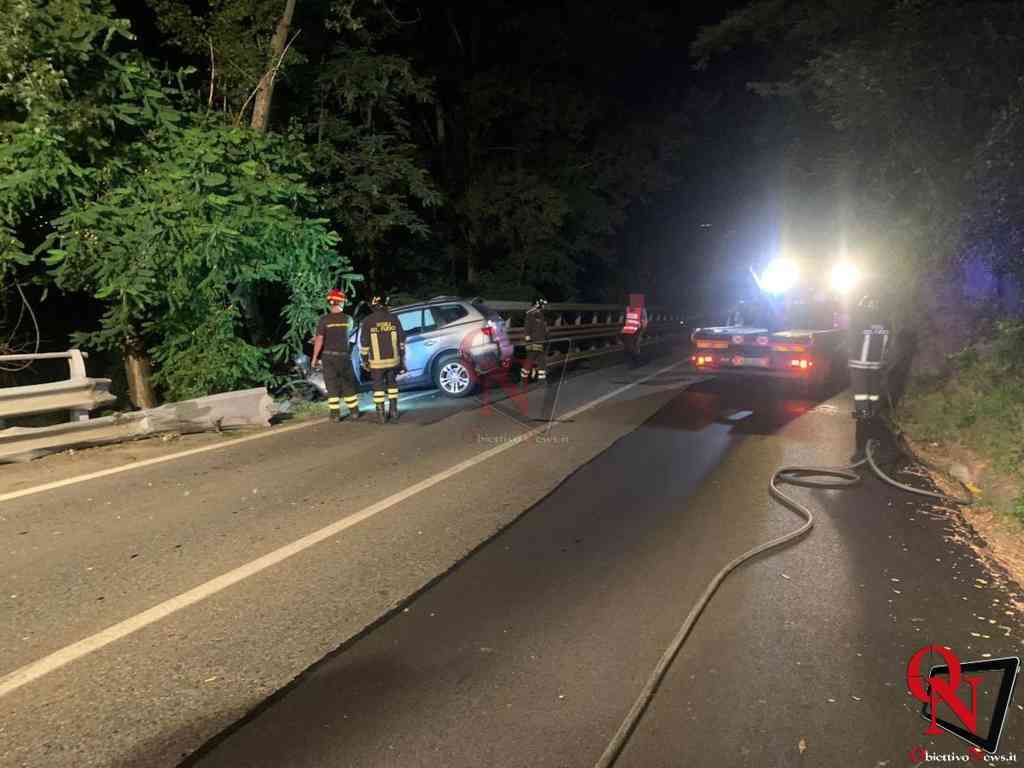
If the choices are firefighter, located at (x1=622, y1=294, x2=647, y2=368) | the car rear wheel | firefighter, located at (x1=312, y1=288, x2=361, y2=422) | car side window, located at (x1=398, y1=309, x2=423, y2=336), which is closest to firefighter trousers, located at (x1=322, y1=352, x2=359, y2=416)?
firefighter, located at (x1=312, y1=288, x2=361, y2=422)

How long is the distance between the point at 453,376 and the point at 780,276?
670 cm

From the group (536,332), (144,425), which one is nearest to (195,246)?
(144,425)

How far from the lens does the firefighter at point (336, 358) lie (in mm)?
10227

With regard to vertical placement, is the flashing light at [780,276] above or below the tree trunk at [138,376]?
Answer: above

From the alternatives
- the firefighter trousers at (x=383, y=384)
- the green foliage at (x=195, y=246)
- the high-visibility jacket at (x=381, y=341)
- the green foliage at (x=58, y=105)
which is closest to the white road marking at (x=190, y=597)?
the firefighter trousers at (x=383, y=384)

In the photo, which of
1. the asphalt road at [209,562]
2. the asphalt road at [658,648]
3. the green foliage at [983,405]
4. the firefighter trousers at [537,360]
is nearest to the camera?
the asphalt road at [658,648]

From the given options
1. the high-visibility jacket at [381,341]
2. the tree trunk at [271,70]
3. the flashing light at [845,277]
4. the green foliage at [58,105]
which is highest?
the tree trunk at [271,70]

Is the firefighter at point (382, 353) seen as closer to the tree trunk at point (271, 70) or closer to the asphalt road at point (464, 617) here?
the asphalt road at point (464, 617)

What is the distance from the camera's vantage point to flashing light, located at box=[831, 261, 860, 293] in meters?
13.8

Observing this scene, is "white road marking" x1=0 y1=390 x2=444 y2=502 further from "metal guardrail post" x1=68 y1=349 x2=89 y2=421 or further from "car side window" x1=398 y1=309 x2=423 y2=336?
"car side window" x1=398 y1=309 x2=423 y2=336

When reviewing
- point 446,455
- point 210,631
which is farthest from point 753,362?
point 210,631

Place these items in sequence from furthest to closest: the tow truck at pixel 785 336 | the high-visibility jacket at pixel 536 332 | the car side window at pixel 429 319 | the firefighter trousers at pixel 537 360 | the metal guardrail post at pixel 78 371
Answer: the firefighter trousers at pixel 537 360 → the high-visibility jacket at pixel 536 332 → the car side window at pixel 429 319 → the tow truck at pixel 785 336 → the metal guardrail post at pixel 78 371

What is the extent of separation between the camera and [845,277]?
1385 centimetres

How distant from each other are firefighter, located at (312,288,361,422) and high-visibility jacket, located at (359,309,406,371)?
0.26 m
